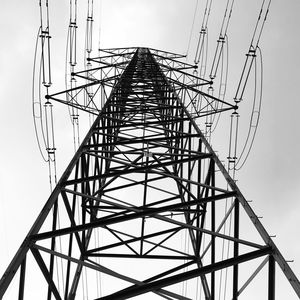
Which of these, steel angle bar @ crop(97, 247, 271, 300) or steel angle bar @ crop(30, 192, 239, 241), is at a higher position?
steel angle bar @ crop(30, 192, 239, 241)

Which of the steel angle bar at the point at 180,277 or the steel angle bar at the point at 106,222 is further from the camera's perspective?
the steel angle bar at the point at 106,222

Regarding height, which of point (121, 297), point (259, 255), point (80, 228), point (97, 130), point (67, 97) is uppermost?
point (67, 97)

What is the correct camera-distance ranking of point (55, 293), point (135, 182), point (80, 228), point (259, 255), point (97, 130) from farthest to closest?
1. point (135, 182)
2. point (97, 130)
3. point (55, 293)
4. point (80, 228)
5. point (259, 255)

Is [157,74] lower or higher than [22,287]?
higher

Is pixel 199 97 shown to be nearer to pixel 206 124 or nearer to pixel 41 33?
pixel 206 124

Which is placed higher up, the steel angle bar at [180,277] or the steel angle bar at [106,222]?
the steel angle bar at [106,222]

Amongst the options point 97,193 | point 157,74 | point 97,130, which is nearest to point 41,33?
point 97,130

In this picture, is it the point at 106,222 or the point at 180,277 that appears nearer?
the point at 180,277

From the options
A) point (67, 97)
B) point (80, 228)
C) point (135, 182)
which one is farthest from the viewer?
point (67, 97)

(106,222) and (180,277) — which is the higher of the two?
(106,222)

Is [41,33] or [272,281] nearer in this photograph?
[272,281]

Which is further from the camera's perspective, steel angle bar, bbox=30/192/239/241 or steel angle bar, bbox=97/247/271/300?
steel angle bar, bbox=30/192/239/241
